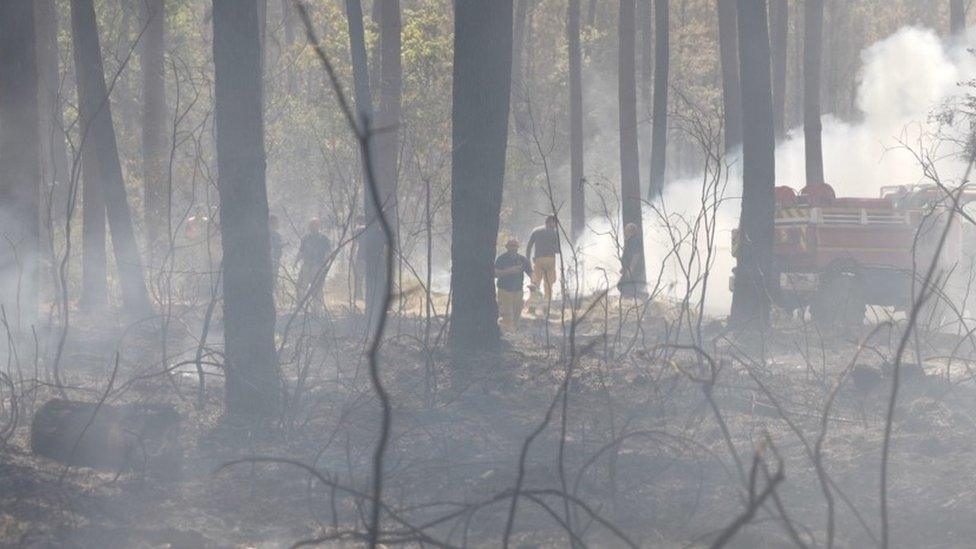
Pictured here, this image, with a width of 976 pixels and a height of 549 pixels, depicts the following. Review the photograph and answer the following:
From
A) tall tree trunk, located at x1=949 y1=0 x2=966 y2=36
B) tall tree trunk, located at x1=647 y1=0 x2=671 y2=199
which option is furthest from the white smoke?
tall tree trunk, located at x1=647 y1=0 x2=671 y2=199

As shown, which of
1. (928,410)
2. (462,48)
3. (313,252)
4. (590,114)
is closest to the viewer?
(928,410)

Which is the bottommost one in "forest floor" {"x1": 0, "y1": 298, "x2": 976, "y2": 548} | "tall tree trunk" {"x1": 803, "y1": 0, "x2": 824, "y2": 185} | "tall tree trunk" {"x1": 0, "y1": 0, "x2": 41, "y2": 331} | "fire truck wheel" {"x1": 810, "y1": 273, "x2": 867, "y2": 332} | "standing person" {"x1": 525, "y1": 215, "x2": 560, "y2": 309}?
"forest floor" {"x1": 0, "y1": 298, "x2": 976, "y2": 548}

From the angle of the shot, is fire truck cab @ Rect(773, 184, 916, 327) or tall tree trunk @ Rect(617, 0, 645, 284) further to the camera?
tall tree trunk @ Rect(617, 0, 645, 284)

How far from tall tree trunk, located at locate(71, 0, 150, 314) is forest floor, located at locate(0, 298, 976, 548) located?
4.60 meters

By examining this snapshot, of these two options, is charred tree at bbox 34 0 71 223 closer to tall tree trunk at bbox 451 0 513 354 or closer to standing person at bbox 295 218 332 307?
standing person at bbox 295 218 332 307

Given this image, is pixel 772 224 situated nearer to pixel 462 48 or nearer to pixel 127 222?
pixel 462 48

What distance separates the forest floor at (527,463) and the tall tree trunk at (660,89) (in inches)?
571

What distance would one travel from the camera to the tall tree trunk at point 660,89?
2597 centimetres

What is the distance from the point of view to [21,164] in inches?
599

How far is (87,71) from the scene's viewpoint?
51.2 ft

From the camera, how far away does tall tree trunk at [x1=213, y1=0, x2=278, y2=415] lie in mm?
9688

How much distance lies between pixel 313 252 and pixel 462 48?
8.59 metres

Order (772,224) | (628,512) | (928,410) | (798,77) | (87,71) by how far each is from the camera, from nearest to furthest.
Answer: (628,512), (928,410), (87,71), (772,224), (798,77)

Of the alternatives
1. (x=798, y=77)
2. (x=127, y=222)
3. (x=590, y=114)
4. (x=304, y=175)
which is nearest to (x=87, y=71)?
(x=127, y=222)
